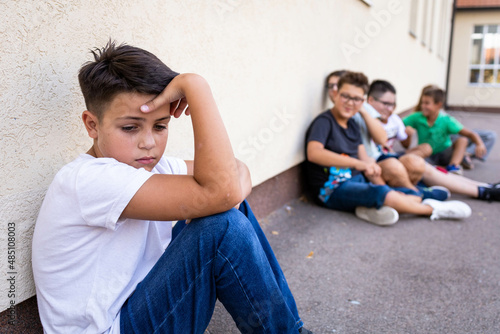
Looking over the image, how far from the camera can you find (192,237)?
143cm

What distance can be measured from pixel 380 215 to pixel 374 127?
99 centimetres

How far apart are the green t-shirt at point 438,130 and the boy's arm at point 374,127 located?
5.86ft

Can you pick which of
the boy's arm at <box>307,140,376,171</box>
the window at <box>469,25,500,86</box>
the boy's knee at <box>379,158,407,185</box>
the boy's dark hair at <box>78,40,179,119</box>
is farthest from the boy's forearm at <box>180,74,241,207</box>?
the window at <box>469,25,500,86</box>

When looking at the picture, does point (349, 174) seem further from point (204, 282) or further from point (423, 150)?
point (204, 282)

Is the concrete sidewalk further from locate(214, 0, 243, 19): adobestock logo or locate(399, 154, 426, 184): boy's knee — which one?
locate(214, 0, 243, 19): adobestock logo

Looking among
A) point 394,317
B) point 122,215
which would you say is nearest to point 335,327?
point 394,317

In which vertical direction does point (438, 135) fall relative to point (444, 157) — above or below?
above

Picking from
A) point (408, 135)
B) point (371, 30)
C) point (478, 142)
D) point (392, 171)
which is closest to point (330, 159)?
point (392, 171)

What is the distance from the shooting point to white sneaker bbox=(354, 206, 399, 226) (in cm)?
357

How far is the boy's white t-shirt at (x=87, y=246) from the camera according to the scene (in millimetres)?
1330

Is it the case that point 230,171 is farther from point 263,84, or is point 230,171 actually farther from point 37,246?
point 263,84

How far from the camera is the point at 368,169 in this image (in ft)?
12.2

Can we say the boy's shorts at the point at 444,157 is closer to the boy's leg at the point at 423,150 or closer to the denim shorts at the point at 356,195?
the boy's leg at the point at 423,150

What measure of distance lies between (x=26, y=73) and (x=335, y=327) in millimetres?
1750
